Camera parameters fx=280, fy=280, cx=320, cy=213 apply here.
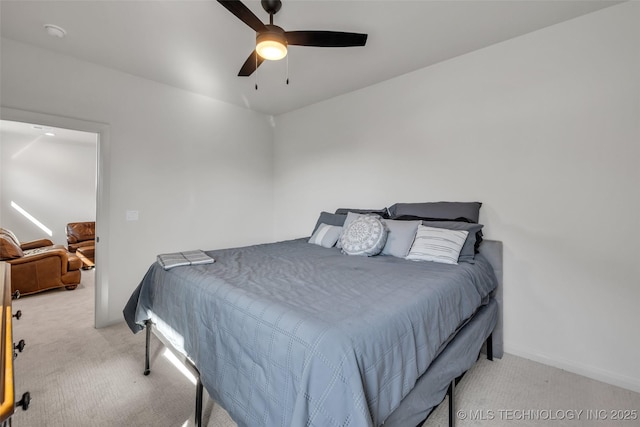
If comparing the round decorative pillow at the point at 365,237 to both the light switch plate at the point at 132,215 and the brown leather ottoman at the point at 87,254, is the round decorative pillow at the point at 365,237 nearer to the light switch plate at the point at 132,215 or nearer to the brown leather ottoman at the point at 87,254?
the light switch plate at the point at 132,215

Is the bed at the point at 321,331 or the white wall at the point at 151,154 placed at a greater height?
the white wall at the point at 151,154

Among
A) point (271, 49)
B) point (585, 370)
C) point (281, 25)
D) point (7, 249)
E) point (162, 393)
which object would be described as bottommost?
point (162, 393)

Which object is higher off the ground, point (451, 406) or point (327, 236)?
point (327, 236)

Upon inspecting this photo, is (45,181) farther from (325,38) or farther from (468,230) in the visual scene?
(468,230)

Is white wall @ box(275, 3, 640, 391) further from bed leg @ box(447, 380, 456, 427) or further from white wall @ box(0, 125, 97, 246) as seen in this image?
white wall @ box(0, 125, 97, 246)

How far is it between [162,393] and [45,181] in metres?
5.80

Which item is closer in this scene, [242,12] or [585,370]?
[242,12]

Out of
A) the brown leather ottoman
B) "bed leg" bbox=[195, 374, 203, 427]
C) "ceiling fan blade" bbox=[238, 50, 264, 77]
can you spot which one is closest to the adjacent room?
"bed leg" bbox=[195, 374, 203, 427]

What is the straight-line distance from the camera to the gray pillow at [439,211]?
2.42 m

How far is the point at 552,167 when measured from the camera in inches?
86.0

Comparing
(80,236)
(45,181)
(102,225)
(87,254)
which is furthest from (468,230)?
(45,181)

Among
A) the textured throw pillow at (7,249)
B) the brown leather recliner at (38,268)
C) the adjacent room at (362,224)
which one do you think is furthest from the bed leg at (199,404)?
the textured throw pillow at (7,249)

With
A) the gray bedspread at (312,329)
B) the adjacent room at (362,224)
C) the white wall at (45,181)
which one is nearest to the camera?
the gray bedspread at (312,329)

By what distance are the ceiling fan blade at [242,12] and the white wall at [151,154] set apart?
7.18 ft
